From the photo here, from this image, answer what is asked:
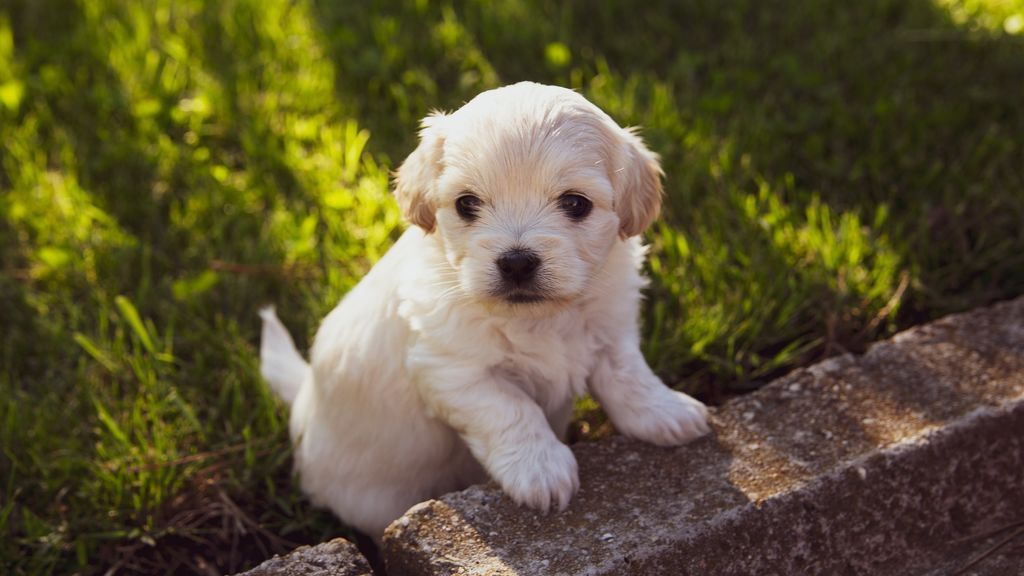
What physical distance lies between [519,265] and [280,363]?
43.4 inches

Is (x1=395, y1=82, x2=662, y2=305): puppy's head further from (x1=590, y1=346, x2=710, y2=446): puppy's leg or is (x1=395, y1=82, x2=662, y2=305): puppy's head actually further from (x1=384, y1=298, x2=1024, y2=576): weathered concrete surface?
(x1=384, y1=298, x2=1024, y2=576): weathered concrete surface

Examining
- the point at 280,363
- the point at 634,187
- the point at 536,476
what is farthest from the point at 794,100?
the point at 536,476

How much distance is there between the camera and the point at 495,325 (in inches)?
91.7

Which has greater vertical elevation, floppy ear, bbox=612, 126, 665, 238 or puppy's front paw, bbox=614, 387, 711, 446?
floppy ear, bbox=612, 126, 665, 238

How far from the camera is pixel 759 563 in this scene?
2.19 m

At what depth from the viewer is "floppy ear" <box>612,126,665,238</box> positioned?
2326 millimetres

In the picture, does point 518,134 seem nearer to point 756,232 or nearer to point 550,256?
point 550,256

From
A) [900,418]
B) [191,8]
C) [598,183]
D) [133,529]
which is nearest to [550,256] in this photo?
[598,183]

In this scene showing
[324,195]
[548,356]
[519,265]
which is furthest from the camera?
Result: [324,195]

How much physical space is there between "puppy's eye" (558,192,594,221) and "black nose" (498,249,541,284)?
14 cm

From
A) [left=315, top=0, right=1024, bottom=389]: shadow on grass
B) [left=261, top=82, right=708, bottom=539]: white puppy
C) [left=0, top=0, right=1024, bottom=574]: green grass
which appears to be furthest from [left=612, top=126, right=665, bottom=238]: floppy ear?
[left=315, top=0, right=1024, bottom=389]: shadow on grass

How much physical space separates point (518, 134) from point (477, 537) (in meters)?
0.86

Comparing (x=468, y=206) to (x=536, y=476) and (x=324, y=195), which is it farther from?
(x=324, y=195)

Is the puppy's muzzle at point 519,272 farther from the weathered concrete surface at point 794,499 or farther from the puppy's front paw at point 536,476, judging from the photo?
the weathered concrete surface at point 794,499
